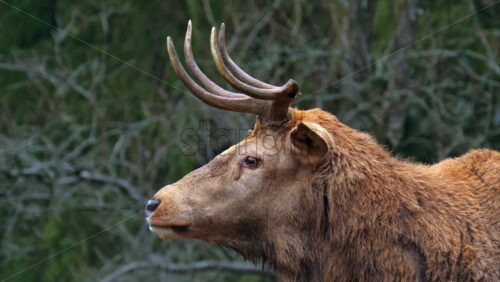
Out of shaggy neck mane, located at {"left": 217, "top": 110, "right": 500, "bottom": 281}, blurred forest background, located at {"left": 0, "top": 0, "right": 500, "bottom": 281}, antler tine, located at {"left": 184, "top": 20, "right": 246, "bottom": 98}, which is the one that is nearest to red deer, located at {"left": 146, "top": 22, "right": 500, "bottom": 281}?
shaggy neck mane, located at {"left": 217, "top": 110, "right": 500, "bottom": 281}

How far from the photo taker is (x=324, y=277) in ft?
13.4

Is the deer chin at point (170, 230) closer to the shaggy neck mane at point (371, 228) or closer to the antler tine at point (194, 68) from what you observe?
the shaggy neck mane at point (371, 228)

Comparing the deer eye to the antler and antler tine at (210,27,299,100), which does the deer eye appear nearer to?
the antler

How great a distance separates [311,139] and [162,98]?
565cm

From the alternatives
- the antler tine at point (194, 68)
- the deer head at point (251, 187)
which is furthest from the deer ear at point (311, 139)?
the antler tine at point (194, 68)

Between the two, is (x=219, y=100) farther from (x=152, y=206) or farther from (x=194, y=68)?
(x=152, y=206)

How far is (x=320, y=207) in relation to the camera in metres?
4.08

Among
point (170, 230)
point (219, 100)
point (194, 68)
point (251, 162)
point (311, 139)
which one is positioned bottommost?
point (170, 230)

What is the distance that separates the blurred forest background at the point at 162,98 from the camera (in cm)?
796

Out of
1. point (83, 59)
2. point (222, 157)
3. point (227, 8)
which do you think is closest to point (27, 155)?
point (83, 59)

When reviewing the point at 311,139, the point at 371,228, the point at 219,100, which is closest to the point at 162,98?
the point at 219,100

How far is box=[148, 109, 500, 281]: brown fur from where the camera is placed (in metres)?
3.95

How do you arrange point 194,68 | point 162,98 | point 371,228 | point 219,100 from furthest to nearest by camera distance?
point 162,98 < point 194,68 < point 219,100 < point 371,228

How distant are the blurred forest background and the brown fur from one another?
332 centimetres
